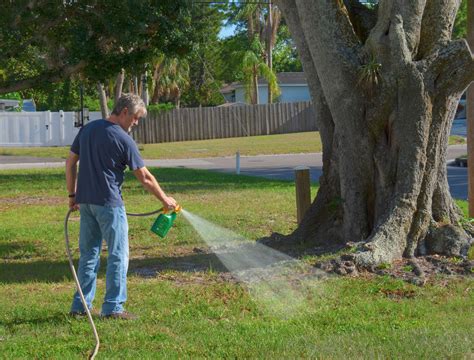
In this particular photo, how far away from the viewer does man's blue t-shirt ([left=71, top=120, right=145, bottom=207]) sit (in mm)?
6508

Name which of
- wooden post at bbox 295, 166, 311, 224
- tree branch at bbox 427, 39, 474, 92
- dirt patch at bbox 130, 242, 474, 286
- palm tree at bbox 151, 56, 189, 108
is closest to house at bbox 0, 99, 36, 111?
palm tree at bbox 151, 56, 189, 108

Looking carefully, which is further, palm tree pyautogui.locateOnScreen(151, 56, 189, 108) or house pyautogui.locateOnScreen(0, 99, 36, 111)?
palm tree pyautogui.locateOnScreen(151, 56, 189, 108)

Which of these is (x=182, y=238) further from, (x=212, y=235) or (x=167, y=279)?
(x=167, y=279)

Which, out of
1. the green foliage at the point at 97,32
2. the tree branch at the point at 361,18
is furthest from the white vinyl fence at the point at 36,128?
the tree branch at the point at 361,18

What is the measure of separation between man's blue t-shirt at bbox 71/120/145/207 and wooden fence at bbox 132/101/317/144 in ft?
122

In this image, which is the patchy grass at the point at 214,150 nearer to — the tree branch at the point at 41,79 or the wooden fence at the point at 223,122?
the wooden fence at the point at 223,122

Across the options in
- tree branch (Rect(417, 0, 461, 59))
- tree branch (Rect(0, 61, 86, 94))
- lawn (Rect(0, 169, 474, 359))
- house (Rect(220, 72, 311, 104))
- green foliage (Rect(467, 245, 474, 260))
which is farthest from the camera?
house (Rect(220, 72, 311, 104))

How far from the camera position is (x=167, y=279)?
8.23 metres

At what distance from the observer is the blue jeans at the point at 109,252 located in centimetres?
655

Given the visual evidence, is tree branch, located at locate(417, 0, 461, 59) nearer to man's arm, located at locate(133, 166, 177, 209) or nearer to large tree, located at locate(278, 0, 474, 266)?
large tree, located at locate(278, 0, 474, 266)

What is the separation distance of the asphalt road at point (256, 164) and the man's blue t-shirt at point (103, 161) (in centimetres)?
1430

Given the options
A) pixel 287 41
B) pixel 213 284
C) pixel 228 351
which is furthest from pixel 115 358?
pixel 287 41

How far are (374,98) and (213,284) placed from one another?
2703 mm

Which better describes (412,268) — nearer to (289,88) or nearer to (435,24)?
(435,24)
